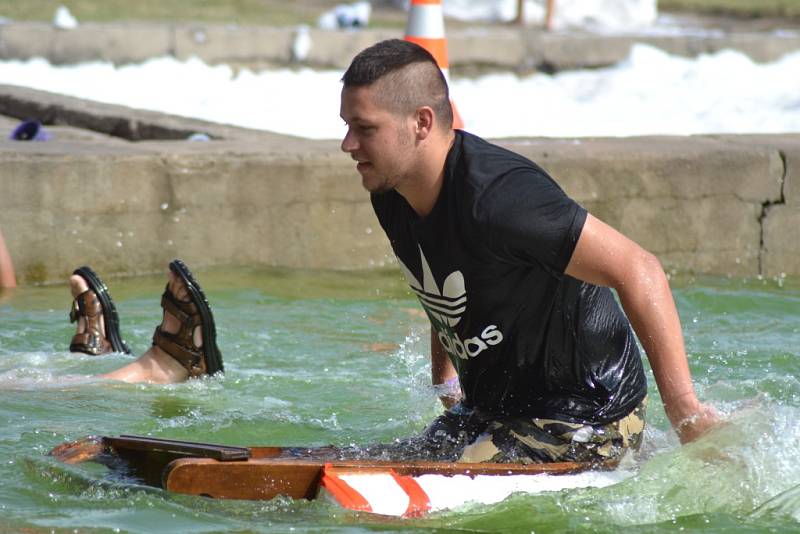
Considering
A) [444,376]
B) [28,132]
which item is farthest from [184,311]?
[28,132]

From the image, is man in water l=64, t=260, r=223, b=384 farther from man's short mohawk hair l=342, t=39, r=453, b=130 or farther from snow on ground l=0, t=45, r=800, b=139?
snow on ground l=0, t=45, r=800, b=139

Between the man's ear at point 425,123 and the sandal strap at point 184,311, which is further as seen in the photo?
the sandal strap at point 184,311

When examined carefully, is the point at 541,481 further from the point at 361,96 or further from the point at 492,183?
the point at 361,96

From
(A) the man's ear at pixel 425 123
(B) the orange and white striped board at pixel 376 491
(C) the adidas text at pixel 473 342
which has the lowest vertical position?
(B) the orange and white striped board at pixel 376 491

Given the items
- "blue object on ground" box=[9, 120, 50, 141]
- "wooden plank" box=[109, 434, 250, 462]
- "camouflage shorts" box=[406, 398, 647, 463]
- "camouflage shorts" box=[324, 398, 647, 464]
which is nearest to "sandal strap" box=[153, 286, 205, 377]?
"wooden plank" box=[109, 434, 250, 462]

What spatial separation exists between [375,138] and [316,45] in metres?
9.03

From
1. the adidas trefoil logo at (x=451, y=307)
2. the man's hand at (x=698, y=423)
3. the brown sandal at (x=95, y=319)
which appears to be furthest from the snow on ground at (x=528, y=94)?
the man's hand at (x=698, y=423)

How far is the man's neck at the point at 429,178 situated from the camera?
11.5 ft

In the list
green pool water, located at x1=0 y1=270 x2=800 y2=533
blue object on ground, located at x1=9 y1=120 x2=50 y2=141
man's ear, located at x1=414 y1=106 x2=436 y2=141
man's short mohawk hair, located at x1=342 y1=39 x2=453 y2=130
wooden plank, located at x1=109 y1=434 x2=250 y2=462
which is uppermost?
man's short mohawk hair, located at x1=342 y1=39 x2=453 y2=130

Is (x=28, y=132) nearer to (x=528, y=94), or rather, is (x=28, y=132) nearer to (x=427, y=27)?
(x=427, y=27)

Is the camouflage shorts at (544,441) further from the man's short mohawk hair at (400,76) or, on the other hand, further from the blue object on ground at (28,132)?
the blue object on ground at (28,132)

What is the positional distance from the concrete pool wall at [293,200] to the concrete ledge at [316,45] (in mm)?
4497

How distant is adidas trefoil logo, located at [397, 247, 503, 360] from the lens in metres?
3.61

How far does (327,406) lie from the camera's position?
4945 millimetres
